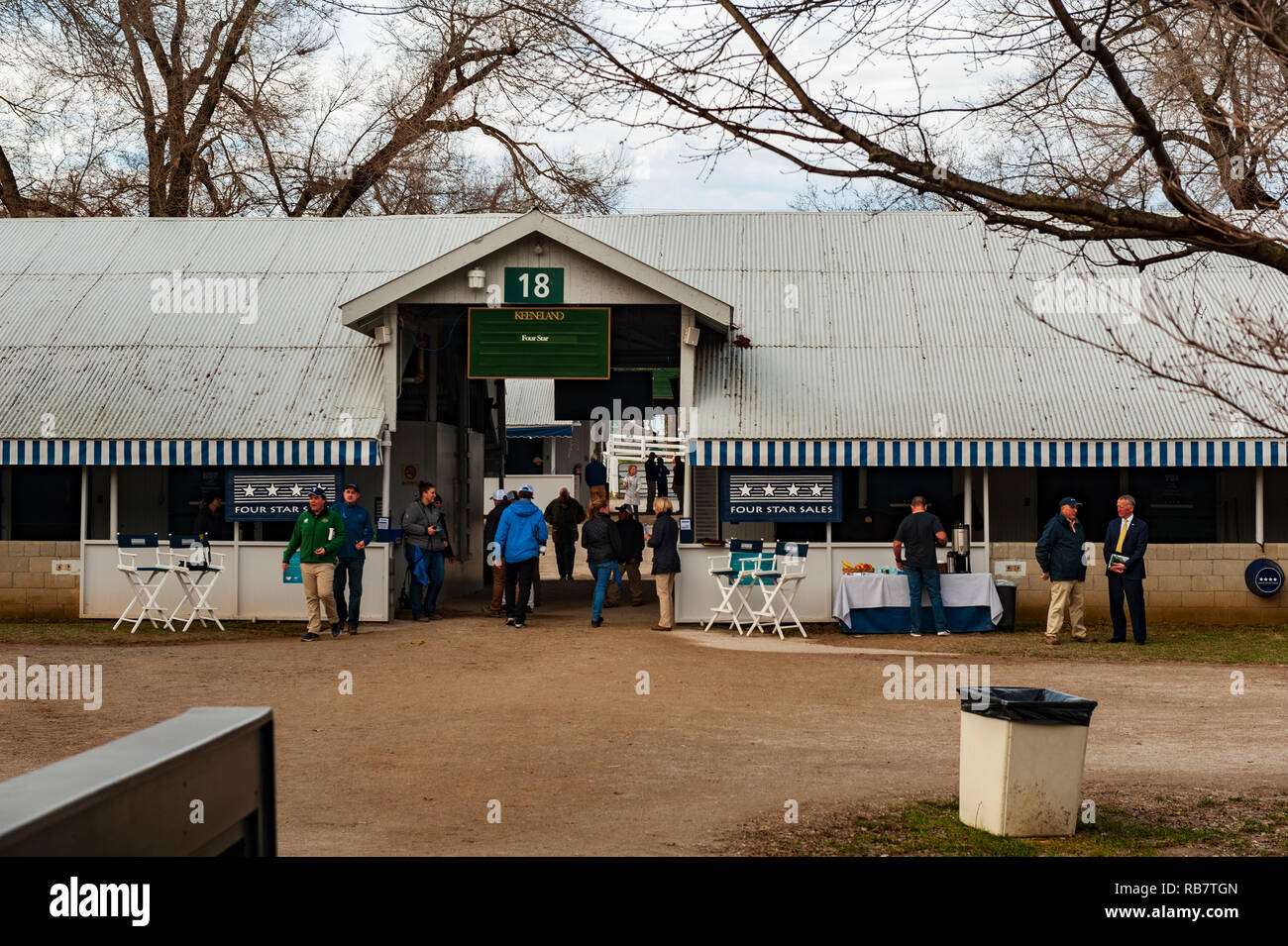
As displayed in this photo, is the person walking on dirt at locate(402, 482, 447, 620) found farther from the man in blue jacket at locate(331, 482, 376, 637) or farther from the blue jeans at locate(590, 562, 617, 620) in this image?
the blue jeans at locate(590, 562, 617, 620)

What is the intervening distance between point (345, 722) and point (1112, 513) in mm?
13348

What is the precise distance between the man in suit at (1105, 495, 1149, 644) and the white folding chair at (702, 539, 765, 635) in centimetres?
442

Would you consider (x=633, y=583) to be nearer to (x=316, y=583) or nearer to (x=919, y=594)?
(x=919, y=594)

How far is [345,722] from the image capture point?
11.5 metres

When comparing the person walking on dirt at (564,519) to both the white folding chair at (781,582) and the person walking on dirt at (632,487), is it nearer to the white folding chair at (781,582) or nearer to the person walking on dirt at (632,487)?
the white folding chair at (781,582)

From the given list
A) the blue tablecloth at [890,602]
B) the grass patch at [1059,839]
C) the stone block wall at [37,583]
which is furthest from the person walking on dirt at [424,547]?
the grass patch at [1059,839]

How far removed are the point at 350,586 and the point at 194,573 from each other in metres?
2.44

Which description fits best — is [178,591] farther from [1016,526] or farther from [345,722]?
[1016,526]

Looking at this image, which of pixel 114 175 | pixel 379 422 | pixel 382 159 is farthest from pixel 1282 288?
pixel 114 175

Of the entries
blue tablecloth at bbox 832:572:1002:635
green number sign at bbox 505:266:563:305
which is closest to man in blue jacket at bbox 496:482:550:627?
green number sign at bbox 505:266:563:305

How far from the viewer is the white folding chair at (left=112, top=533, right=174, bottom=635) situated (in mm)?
18359

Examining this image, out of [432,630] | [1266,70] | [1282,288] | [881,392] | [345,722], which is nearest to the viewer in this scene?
[1266,70]

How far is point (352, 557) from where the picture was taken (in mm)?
17828

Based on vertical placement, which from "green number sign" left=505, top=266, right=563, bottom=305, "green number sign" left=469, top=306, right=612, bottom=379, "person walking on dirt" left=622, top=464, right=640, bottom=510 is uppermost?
"green number sign" left=505, top=266, right=563, bottom=305
